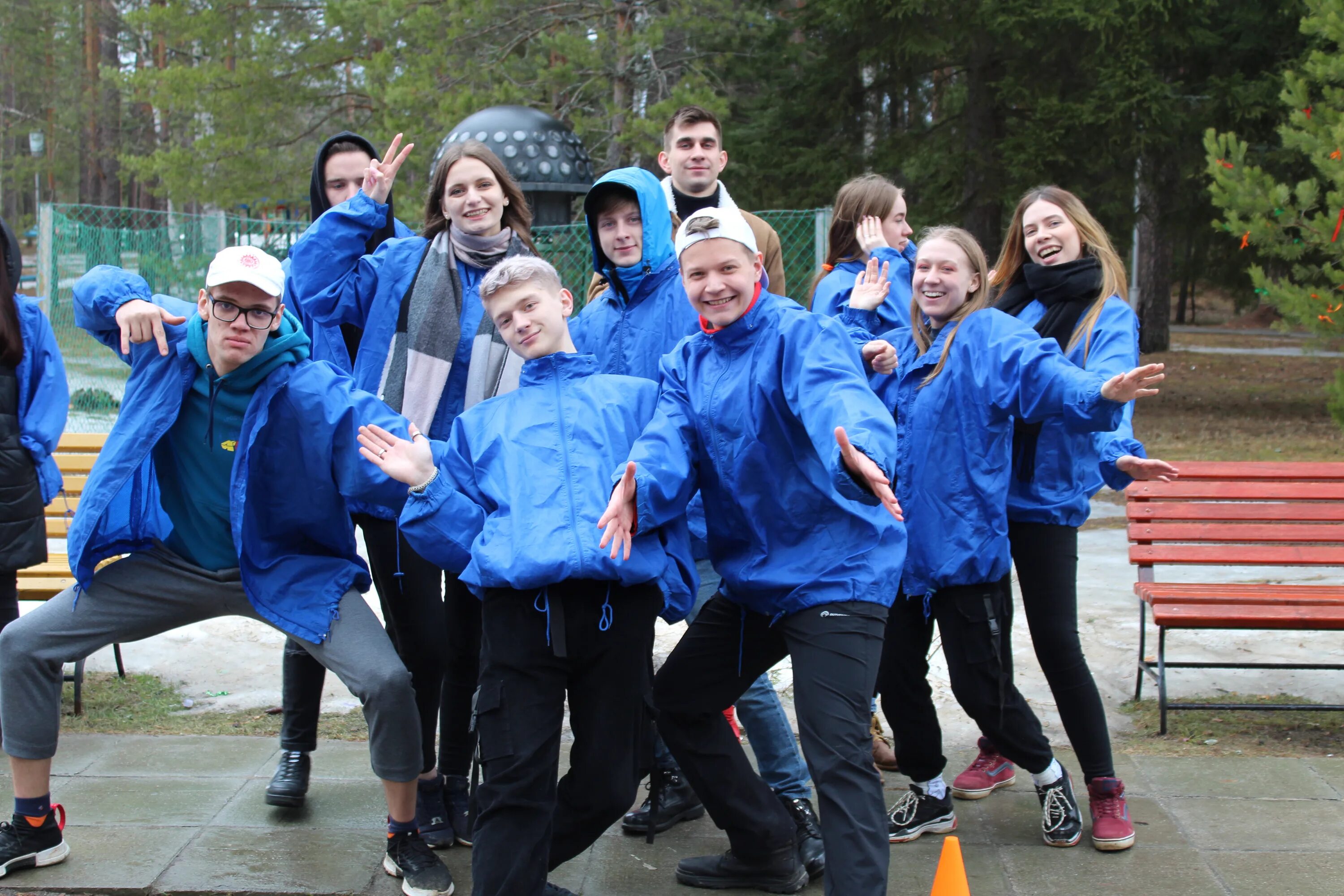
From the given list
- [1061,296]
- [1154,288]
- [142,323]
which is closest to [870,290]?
[1061,296]

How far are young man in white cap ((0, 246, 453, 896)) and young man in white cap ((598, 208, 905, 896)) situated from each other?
781 mm

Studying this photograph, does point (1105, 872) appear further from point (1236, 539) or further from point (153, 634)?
point (153, 634)

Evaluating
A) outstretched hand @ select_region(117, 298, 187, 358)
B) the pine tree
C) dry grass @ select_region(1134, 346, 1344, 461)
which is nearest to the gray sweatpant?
outstretched hand @ select_region(117, 298, 187, 358)

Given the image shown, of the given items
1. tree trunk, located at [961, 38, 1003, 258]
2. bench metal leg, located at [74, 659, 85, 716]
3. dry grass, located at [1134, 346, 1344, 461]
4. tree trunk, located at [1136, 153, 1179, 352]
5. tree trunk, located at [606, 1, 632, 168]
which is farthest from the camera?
tree trunk, located at [1136, 153, 1179, 352]

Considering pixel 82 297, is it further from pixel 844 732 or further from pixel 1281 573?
pixel 1281 573

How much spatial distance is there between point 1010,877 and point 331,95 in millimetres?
14724

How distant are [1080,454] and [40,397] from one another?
12.2ft

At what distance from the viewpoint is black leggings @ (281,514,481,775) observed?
385cm

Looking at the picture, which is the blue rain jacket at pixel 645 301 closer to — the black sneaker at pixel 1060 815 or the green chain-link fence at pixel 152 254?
the black sneaker at pixel 1060 815

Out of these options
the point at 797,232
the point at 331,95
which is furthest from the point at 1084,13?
the point at 331,95

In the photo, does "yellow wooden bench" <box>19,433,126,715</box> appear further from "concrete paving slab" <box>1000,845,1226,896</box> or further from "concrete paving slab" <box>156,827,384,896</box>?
"concrete paving slab" <box>1000,845,1226,896</box>

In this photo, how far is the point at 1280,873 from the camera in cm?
362

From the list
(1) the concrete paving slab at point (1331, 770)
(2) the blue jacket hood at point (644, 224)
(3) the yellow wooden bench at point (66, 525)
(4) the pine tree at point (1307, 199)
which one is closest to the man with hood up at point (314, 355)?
(2) the blue jacket hood at point (644, 224)

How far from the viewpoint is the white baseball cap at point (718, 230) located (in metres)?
3.32
